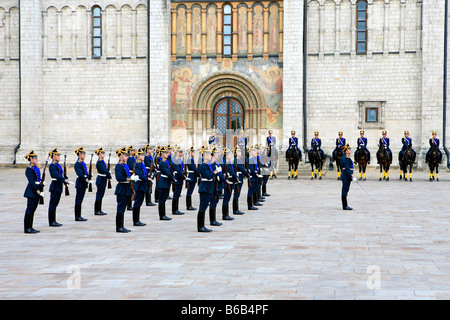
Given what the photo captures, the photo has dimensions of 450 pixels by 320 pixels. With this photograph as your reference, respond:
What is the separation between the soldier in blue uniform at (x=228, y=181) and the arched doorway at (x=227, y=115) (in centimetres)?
1709

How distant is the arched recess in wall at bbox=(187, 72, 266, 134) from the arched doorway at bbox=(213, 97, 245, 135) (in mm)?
183

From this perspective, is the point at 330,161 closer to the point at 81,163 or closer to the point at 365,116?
the point at 365,116

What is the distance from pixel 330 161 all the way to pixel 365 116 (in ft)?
9.43

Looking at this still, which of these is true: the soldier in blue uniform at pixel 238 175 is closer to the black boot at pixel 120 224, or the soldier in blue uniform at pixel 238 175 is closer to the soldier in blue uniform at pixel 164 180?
the soldier in blue uniform at pixel 164 180

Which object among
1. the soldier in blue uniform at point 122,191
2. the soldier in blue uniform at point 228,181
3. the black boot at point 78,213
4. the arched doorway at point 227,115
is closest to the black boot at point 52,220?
the black boot at point 78,213

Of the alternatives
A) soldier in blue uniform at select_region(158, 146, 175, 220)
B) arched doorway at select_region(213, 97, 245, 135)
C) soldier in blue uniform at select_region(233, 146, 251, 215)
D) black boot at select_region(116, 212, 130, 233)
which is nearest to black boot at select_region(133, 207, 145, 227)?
black boot at select_region(116, 212, 130, 233)

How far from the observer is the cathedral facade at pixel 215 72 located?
3020cm

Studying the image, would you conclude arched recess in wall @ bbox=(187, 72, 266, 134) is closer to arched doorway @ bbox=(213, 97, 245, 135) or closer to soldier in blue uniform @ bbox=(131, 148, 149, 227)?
arched doorway @ bbox=(213, 97, 245, 135)

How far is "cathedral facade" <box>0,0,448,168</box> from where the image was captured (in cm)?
3020

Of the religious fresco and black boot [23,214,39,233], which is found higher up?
the religious fresco

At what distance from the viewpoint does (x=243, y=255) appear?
914cm

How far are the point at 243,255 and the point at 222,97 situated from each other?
23336 mm

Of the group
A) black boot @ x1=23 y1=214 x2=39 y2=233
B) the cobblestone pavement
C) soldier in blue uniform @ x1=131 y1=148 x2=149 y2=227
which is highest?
→ soldier in blue uniform @ x1=131 y1=148 x2=149 y2=227

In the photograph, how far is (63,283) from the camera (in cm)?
→ 727
